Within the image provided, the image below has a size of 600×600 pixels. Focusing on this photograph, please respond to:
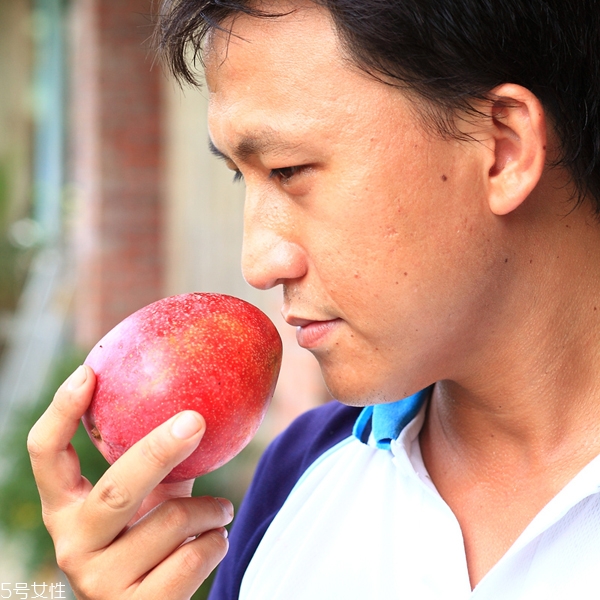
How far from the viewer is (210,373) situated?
1271 mm

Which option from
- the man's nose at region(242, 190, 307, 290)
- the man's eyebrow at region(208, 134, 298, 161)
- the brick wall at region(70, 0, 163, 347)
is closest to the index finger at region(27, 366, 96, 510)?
the man's nose at region(242, 190, 307, 290)

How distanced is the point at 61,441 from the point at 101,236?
→ 4.54 meters

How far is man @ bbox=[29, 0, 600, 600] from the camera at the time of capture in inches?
46.4

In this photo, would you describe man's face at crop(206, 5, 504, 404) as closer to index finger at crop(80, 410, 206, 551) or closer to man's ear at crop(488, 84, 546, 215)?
man's ear at crop(488, 84, 546, 215)

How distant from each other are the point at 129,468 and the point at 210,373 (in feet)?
0.61

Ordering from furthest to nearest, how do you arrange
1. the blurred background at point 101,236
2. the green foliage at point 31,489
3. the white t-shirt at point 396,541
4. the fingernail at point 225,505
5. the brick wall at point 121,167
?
the brick wall at point 121,167 < the blurred background at point 101,236 < the green foliage at point 31,489 < the fingernail at point 225,505 < the white t-shirt at point 396,541

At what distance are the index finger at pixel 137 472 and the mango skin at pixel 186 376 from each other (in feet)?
0.21

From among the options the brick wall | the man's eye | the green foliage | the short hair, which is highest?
the short hair

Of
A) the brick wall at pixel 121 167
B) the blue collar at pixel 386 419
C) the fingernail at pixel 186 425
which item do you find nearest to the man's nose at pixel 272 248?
the fingernail at pixel 186 425

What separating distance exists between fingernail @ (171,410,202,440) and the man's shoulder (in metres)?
0.41

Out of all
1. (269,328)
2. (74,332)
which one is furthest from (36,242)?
(269,328)

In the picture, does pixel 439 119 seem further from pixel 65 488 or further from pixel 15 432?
pixel 15 432

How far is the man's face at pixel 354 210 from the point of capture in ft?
3.89

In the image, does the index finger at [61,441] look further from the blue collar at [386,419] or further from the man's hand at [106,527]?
the blue collar at [386,419]
